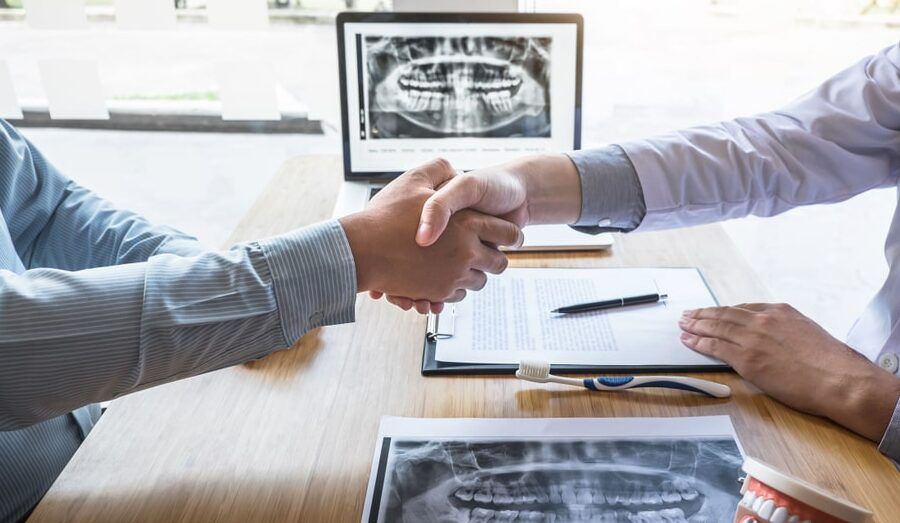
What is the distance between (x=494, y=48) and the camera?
1310 mm

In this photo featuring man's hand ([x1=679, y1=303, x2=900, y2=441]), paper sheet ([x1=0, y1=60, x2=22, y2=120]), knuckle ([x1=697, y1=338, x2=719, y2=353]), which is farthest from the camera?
paper sheet ([x1=0, y1=60, x2=22, y2=120])

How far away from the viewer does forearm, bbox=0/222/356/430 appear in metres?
0.69

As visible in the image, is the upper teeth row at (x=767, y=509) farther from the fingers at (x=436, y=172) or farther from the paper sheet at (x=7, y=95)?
the paper sheet at (x=7, y=95)

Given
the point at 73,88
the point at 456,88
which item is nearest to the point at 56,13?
the point at 73,88

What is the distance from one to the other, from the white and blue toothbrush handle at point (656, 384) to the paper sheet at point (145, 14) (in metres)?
1.29

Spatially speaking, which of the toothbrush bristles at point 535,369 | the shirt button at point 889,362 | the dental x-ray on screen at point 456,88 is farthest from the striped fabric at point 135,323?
the shirt button at point 889,362

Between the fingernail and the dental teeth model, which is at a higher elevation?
the fingernail

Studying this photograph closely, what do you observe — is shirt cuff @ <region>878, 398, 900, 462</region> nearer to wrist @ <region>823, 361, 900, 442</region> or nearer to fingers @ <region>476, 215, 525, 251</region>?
wrist @ <region>823, 361, 900, 442</region>

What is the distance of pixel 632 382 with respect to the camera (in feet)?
2.64

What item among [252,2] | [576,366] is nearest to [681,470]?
[576,366]

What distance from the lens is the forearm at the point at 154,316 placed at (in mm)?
685

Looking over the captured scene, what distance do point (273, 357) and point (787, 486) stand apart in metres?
0.59

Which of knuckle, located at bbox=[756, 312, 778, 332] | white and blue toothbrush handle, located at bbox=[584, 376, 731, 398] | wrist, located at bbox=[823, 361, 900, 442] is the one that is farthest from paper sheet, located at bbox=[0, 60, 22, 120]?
wrist, located at bbox=[823, 361, 900, 442]

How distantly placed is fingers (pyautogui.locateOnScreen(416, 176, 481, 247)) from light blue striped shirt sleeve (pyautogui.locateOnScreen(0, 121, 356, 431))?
11cm
